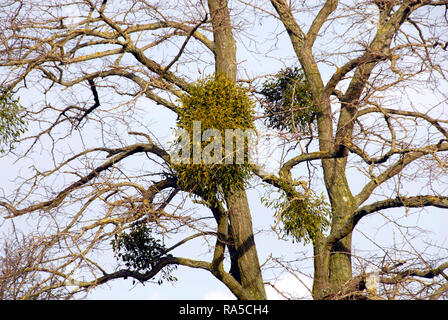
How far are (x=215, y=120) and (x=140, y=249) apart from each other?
2.39 metres

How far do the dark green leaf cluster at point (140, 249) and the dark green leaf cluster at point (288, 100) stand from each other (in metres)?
2.37

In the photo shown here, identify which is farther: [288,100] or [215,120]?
[288,100]

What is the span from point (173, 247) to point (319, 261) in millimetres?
2037

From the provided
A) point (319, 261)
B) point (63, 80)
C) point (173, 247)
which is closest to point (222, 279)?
point (173, 247)

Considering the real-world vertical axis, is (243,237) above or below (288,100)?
below

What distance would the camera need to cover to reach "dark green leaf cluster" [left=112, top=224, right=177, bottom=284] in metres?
8.02

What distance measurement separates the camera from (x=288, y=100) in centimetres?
845

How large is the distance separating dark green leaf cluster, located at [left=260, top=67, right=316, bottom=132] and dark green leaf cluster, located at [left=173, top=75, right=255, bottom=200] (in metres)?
1.28

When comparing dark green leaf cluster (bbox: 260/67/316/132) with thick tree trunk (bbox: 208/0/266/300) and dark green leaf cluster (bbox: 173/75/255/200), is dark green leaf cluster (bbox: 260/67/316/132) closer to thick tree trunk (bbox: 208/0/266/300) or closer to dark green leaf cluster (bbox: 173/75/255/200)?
thick tree trunk (bbox: 208/0/266/300)

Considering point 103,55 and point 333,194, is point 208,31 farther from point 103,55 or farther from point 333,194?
point 333,194

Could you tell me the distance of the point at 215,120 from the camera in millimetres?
6836

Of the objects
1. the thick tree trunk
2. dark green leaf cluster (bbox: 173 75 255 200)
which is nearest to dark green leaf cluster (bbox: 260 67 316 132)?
the thick tree trunk

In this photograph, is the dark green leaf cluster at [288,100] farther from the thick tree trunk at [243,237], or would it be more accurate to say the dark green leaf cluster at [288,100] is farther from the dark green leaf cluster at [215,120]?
the dark green leaf cluster at [215,120]

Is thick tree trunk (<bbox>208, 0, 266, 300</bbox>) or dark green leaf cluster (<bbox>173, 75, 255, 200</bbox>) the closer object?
dark green leaf cluster (<bbox>173, 75, 255, 200</bbox>)
